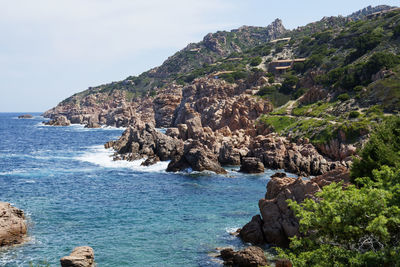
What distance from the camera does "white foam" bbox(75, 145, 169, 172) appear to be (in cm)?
7129

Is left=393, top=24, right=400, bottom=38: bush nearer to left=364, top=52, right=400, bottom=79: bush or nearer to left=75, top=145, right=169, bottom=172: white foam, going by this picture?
left=364, top=52, right=400, bottom=79: bush

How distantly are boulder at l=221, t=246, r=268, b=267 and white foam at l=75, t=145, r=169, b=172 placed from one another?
1688 inches

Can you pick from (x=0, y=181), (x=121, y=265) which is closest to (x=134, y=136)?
(x=0, y=181)

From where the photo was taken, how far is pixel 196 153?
6856 centimetres

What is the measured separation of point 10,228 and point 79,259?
10296mm

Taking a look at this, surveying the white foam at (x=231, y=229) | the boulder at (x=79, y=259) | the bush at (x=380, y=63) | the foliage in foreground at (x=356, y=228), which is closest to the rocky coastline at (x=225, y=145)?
the white foam at (x=231, y=229)

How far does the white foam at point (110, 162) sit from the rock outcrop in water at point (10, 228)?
1455 inches

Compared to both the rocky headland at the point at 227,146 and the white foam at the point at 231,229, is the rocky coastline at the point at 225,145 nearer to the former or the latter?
the rocky headland at the point at 227,146

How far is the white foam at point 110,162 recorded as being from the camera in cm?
7129

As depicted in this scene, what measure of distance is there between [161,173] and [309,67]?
9457 cm

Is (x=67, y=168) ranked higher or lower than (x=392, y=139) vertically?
lower

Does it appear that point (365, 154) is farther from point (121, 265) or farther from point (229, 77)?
point (229, 77)

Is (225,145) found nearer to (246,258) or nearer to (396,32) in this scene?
(246,258)

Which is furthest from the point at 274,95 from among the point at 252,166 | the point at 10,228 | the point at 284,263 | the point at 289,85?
the point at 10,228
